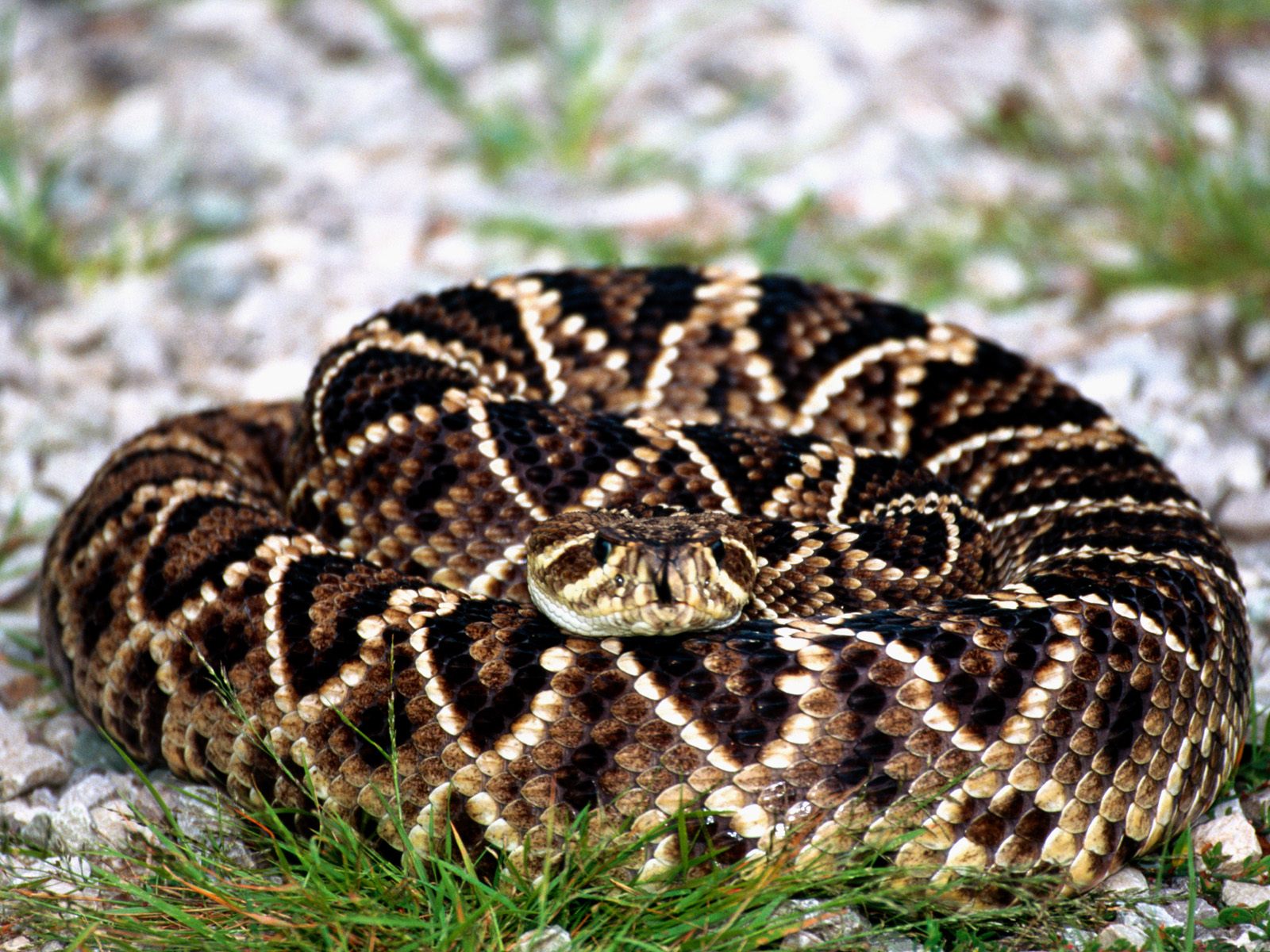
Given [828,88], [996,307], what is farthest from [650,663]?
[828,88]

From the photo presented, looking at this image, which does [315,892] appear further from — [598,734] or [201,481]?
[201,481]

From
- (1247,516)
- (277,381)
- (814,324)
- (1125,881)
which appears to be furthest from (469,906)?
(277,381)

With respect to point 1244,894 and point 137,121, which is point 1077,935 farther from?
point 137,121

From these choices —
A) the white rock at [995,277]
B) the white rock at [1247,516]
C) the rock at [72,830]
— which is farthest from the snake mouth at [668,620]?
the white rock at [995,277]

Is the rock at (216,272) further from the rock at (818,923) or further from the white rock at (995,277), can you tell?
the rock at (818,923)

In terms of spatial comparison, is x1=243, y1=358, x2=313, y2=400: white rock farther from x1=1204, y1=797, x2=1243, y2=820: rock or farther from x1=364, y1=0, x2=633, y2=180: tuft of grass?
x1=1204, y1=797, x2=1243, y2=820: rock
